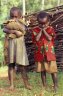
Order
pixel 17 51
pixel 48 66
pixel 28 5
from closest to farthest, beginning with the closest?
pixel 48 66, pixel 17 51, pixel 28 5

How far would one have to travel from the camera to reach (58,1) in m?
56.4

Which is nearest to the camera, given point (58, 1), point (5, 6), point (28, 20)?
point (28, 20)

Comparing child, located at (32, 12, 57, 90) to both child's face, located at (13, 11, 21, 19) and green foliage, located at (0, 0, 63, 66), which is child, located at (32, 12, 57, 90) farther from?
green foliage, located at (0, 0, 63, 66)

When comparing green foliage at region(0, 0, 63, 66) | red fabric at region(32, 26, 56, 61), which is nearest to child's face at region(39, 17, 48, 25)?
red fabric at region(32, 26, 56, 61)

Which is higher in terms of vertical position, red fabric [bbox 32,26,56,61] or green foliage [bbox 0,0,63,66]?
red fabric [bbox 32,26,56,61]

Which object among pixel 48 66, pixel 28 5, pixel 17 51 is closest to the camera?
pixel 48 66

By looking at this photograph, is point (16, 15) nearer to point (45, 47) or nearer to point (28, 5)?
point (45, 47)

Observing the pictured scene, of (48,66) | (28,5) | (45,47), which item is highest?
(45,47)

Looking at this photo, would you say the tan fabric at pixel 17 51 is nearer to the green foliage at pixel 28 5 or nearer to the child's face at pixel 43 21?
the child's face at pixel 43 21

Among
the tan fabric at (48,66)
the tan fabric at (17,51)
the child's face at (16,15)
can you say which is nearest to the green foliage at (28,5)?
the child's face at (16,15)

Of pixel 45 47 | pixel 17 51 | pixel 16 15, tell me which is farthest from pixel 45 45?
pixel 16 15

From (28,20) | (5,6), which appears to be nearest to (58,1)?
(5,6)

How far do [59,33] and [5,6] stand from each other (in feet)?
114

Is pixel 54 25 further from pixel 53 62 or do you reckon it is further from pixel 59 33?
pixel 53 62
